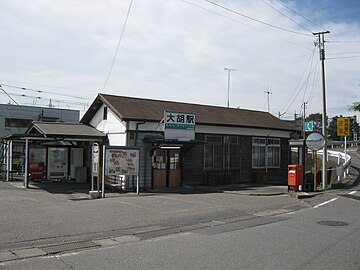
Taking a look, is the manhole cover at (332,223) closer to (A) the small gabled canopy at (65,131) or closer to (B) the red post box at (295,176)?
(B) the red post box at (295,176)

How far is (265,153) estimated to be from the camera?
87.7 ft

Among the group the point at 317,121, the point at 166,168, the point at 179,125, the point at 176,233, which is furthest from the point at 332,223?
the point at 317,121

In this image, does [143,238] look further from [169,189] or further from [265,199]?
[169,189]

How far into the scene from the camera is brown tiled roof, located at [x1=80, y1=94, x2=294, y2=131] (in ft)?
66.7

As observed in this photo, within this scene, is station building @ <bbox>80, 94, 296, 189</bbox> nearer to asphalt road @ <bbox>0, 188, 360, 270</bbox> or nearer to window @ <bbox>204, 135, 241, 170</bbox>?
window @ <bbox>204, 135, 241, 170</bbox>

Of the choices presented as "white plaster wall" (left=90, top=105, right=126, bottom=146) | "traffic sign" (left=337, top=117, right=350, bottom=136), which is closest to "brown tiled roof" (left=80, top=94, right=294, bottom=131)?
"white plaster wall" (left=90, top=105, right=126, bottom=146)

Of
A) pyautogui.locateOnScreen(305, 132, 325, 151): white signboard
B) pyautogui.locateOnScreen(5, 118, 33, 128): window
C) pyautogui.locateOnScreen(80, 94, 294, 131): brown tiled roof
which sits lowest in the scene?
pyautogui.locateOnScreen(305, 132, 325, 151): white signboard

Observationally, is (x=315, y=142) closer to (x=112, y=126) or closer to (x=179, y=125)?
(x=179, y=125)

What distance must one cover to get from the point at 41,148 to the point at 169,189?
8614 millimetres

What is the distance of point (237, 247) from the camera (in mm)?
8133

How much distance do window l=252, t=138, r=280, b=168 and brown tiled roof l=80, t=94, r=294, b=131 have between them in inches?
42.1

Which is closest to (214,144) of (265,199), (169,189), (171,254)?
(169,189)

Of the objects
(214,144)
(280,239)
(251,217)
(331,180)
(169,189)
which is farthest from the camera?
(331,180)

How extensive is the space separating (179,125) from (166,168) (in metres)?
2.48
